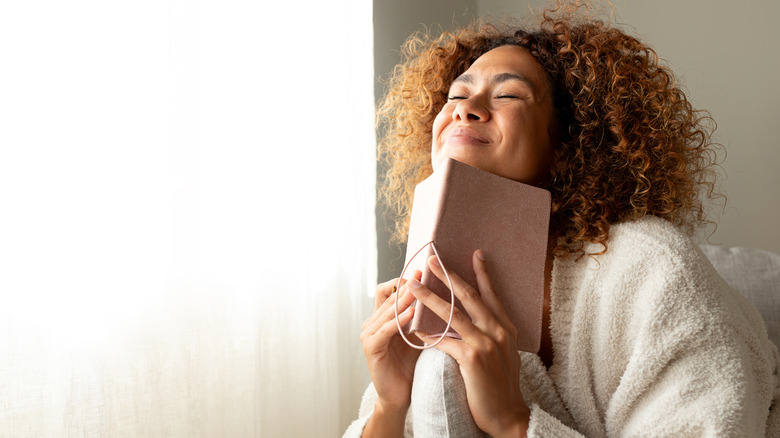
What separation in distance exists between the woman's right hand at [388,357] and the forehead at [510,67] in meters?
0.39

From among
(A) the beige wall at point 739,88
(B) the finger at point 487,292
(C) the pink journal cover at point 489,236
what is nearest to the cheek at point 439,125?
(C) the pink journal cover at point 489,236

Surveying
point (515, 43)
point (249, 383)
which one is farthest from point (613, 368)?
point (249, 383)

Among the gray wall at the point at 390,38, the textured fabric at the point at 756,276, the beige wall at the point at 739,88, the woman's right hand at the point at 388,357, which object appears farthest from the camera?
the gray wall at the point at 390,38

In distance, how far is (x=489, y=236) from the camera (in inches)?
33.6

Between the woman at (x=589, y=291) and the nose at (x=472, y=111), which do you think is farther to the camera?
the nose at (x=472, y=111)

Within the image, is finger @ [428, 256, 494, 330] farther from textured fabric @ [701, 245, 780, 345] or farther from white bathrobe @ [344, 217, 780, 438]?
textured fabric @ [701, 245, 780, 345]

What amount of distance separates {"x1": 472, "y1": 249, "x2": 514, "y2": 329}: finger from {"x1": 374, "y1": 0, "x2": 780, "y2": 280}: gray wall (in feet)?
3.97

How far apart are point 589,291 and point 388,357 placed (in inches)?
12.9

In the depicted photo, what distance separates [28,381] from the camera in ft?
3.45

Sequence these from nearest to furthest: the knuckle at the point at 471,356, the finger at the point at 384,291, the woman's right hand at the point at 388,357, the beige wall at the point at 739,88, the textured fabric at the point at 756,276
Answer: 1. the knuckle at the point at 471,356
2. the woman's right hand at the point at 388,357
3. the finger at the point at 384,291
4. the textured fabric at the point at 756,276
5. the beige wall at the point at 739,88

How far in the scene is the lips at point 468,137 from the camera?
974 mm

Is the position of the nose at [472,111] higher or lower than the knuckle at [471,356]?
higher

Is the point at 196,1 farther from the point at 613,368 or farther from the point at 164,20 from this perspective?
the point at 613,368

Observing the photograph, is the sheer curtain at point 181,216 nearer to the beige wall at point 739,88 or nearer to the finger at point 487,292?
the finger at point 487,292
